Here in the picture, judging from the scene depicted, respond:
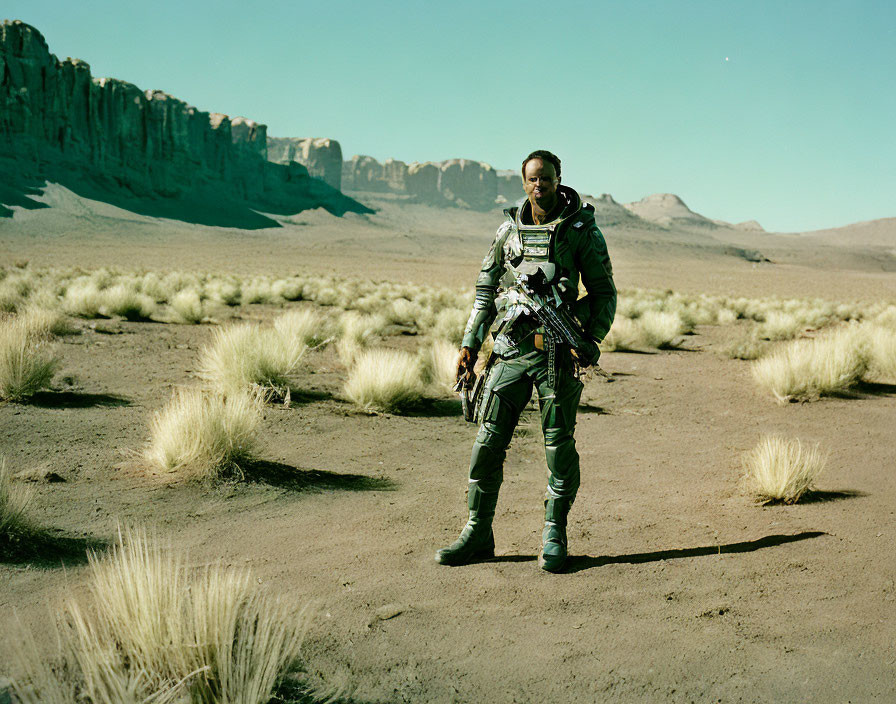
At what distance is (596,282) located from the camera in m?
3.88

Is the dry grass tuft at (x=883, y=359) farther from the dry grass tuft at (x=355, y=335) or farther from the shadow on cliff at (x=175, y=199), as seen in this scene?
the shadow on cliff at (x=175, y=199)

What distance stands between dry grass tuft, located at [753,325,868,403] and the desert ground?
28 cm

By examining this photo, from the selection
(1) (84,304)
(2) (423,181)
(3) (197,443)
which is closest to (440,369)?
(3) (197,443)

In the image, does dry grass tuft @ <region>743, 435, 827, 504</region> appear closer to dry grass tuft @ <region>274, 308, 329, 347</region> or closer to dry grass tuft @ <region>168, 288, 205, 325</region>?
dry grass tuft @ <region>274, 308, 329, 347</region>

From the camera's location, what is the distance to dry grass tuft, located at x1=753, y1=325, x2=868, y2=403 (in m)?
9.28

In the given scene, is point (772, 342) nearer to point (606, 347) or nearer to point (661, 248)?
point (606, 347)

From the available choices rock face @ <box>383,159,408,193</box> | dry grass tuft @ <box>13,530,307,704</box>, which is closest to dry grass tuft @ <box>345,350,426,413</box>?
dry grass tuft @ <box>13,530,307,704</box>

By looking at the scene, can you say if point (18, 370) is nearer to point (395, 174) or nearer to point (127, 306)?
point (127, 306)

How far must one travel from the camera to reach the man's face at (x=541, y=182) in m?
3.72

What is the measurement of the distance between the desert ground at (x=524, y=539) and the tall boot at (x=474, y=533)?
0.08m

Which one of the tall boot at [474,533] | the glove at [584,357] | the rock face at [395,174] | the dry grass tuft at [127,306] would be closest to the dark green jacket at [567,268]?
the glove at [584,357]

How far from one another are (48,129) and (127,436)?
9124 cm

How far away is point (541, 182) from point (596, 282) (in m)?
0.66

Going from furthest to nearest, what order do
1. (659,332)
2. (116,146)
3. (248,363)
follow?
(116,146), (659,332), (248,363)
